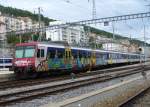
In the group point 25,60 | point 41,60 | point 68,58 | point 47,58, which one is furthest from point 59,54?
point 25,60

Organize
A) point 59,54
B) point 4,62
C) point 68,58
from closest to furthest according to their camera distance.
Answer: point 59,54 → point 68,58 → point 4,62

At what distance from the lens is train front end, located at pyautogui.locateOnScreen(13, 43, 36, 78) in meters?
28.9

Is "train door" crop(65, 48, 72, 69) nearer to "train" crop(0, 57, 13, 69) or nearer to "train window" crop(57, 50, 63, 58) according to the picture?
"train window" crop(57, 50, 63, 58)

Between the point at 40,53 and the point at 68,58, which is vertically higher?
the point at 40,53

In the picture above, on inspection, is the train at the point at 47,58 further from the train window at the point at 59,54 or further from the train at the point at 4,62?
the train at the point at 4,62

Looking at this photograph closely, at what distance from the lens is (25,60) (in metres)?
29.6

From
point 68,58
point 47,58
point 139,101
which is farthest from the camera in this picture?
point 68,58

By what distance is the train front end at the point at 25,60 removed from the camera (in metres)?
28.9

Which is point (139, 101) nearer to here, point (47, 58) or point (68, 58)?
point (47, 58)

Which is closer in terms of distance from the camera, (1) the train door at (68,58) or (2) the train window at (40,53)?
(2) the train window at (40,53)

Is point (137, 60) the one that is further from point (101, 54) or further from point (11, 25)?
point (11, 25)

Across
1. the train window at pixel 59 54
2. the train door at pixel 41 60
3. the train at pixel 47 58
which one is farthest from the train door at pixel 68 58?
the train door at pixel 41 60

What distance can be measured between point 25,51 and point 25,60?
0.98m

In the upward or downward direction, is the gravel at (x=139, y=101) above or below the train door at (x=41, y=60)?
below
